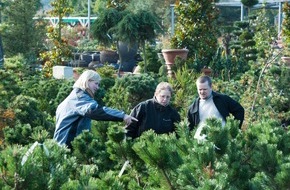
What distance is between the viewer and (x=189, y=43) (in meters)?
16.8

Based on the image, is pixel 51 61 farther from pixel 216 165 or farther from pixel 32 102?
pixel 216 165

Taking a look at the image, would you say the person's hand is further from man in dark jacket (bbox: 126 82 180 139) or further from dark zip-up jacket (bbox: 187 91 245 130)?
dark zip-up jacket (bbox: 187 91 245 130)

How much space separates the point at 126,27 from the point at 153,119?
424 inches

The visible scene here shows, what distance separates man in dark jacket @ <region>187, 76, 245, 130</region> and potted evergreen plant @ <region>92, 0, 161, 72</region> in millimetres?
9862

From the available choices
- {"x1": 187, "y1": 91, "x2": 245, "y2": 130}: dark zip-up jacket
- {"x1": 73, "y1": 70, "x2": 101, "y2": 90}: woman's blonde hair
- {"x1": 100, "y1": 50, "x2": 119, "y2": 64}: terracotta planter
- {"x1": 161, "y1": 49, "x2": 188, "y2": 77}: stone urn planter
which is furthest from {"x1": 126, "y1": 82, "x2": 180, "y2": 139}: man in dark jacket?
{"x1": 100, "y1": 50, "x2": 119, "y2": 64}: terracotta planter

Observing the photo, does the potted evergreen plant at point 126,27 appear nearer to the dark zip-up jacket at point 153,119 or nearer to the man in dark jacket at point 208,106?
the man in dark jacket at point 208,106

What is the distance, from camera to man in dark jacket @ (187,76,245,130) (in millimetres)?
6883

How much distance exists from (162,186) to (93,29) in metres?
14.8

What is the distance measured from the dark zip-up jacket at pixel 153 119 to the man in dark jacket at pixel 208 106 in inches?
14.7

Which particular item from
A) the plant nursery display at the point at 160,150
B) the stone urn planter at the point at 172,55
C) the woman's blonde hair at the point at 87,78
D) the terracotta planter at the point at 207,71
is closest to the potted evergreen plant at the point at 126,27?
the stone urn planter at the point at 172,55

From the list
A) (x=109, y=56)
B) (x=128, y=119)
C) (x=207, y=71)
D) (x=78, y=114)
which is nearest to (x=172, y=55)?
(x=207, y=71)

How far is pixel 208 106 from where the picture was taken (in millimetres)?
6930

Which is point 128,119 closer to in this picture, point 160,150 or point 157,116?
point 157,116

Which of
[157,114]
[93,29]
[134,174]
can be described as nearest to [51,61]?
[93,29]
